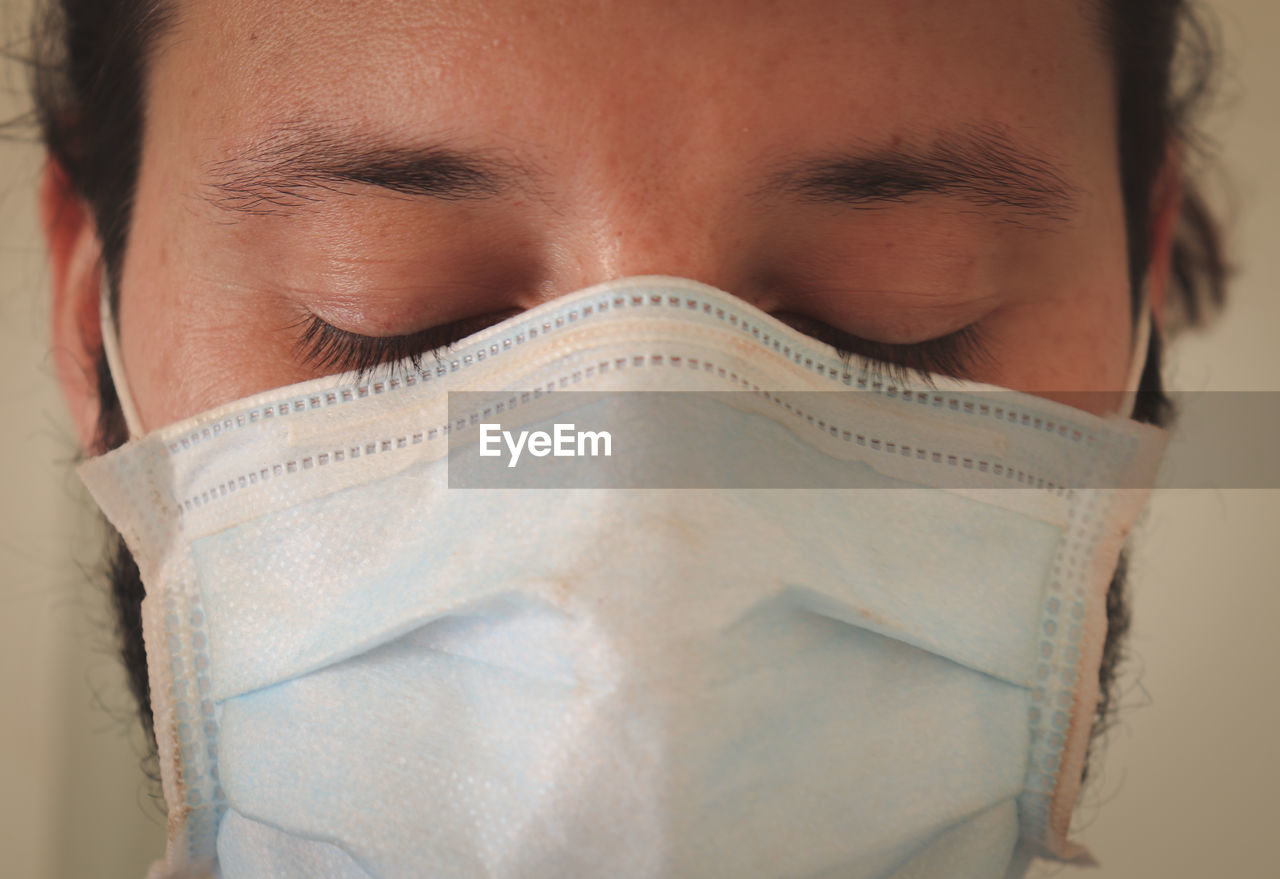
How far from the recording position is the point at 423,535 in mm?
637

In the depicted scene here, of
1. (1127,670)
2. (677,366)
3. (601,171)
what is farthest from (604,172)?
(1127,670)

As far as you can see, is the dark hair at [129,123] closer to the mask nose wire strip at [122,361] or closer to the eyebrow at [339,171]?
the mask nose wire strip at [122,361]

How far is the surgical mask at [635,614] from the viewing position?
1.84ft

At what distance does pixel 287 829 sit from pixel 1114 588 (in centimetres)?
73

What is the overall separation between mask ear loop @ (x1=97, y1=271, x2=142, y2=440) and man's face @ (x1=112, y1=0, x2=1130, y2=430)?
0.07 ft

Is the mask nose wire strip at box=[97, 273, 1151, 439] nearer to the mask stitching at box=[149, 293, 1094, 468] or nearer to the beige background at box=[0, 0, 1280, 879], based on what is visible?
the mask stitching at box=[149, 293, 1094, 468]

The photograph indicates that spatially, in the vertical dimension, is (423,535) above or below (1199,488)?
above

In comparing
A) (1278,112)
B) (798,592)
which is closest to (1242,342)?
(1278,112)

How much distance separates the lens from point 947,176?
685 mm

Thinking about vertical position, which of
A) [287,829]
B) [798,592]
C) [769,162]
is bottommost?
[287,829]

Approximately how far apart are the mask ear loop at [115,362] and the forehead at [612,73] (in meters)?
0.19

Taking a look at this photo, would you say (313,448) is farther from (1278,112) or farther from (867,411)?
(1278,112)

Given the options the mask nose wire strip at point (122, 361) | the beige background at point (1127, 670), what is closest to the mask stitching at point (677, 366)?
the mask nose wire strip at point (122, 361)

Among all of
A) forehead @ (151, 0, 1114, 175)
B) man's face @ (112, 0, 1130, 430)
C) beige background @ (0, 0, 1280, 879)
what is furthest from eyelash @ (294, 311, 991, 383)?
beige background @ (0, 0, 1280, 879)
